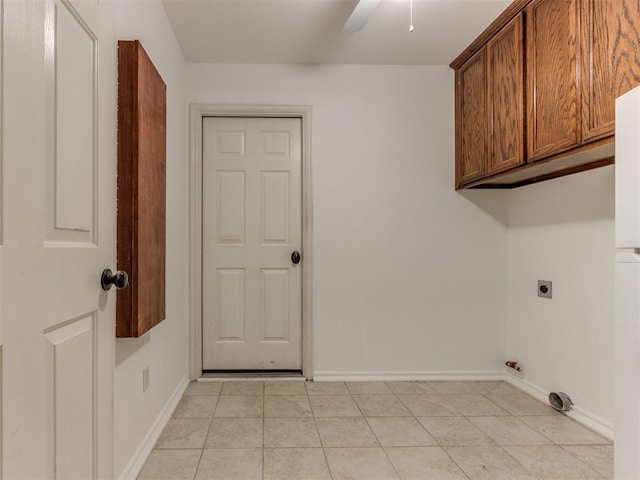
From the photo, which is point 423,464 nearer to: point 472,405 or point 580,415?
point 472,405

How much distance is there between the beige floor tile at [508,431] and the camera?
205 cm

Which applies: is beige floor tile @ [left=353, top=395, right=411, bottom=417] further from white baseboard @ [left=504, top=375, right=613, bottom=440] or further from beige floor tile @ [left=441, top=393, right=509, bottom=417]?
white baseboard @ [left=504, top=375, right=613, bottom=440]

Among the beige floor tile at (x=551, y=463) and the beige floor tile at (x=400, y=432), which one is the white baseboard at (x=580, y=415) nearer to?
the beige floor tile at (x=551, y=463)

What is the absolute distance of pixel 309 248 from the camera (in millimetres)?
3012

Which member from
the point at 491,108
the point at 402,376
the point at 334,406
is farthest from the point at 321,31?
the point at 402,376

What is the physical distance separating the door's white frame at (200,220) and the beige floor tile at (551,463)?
4.98 ft

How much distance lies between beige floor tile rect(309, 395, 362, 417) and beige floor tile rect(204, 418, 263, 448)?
39 centimetres

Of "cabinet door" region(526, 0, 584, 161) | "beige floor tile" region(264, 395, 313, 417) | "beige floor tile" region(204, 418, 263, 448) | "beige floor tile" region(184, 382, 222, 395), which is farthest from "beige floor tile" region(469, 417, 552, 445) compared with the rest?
"beige floor tile" region(184, 382, 222, 395)

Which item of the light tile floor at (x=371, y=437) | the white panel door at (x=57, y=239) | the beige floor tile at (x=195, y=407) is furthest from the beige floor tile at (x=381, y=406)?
the white panel door at (x=57, y=239)

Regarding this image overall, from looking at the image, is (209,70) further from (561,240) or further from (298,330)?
(561,240)

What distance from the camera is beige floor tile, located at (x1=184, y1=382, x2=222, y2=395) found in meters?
2.73

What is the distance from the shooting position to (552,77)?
6.59 feet

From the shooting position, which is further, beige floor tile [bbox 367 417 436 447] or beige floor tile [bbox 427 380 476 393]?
beige floor tile [bbox 427 380 476 393]

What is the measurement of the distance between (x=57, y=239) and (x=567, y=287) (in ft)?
8.71
